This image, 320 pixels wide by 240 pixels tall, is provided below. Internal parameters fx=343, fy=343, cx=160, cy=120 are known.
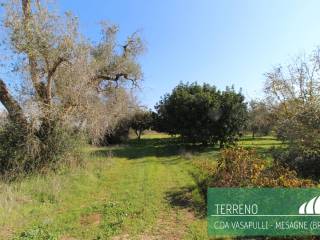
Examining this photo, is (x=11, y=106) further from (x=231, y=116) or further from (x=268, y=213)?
(x=231, y=116)

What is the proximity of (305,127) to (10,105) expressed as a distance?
40.8 ft

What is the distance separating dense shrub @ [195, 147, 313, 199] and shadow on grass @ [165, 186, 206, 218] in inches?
13.6

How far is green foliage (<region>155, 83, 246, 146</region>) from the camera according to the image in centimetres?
2753

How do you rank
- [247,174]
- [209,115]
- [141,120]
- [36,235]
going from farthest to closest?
1. [141,120]
2. [209,115]
3. [247,174]
4. [36,235]

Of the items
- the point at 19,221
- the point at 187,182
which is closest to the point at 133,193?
the point at 187,182

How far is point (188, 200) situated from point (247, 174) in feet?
6.97

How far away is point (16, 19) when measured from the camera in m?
14.4

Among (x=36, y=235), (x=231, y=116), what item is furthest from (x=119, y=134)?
(x=36, y=235)

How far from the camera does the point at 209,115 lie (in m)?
27.3

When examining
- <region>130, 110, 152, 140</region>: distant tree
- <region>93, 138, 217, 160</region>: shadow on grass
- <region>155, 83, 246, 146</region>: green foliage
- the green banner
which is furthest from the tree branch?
<region>130, 110, 152, 140</region>: distant tree

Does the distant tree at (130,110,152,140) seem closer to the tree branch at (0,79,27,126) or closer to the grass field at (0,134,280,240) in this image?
the tree branch at (0,79,27,126)

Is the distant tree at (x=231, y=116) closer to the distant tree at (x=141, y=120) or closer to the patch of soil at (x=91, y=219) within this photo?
the distant tree at (x=141, y=120)

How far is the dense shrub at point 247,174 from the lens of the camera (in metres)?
7.69

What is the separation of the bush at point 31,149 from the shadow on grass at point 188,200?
6662mm
